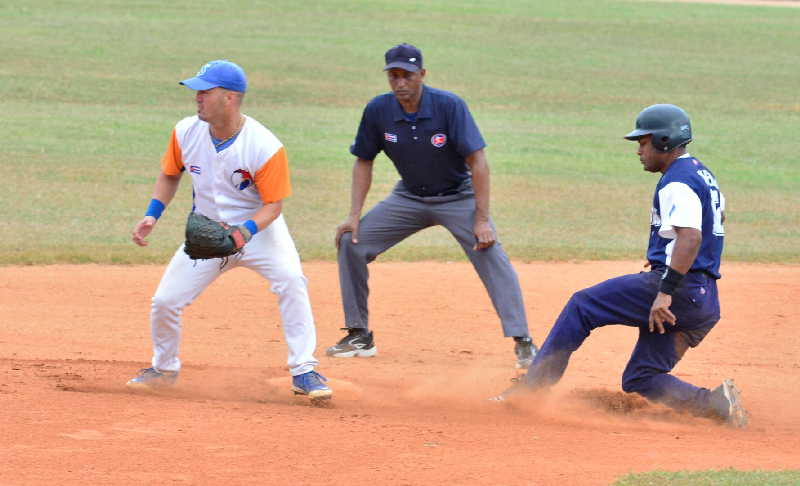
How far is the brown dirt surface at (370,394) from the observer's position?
18.9ft

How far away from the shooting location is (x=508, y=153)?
20188 millimetres

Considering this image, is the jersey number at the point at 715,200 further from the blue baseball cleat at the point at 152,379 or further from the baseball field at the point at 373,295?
the blue baseball cleat at the point at 152,379

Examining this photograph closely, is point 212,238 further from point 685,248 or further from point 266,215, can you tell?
point 685,248

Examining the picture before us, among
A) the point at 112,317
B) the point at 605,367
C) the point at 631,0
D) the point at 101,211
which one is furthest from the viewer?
the point at 631,0

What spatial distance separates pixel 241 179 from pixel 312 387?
125cm

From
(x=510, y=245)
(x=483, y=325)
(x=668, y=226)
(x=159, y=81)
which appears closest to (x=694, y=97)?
(x=159, y=81)

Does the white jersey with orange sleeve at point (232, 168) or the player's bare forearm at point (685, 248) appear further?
the white jersey with orange sleeve at point (232, 168)

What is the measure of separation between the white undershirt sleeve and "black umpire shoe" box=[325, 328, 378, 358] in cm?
284

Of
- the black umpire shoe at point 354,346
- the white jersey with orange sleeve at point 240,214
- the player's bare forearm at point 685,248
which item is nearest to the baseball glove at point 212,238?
the white jersey with orange sleeve at point 240,214

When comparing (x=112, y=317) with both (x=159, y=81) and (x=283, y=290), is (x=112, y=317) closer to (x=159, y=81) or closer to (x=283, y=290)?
(x=283, y=290)

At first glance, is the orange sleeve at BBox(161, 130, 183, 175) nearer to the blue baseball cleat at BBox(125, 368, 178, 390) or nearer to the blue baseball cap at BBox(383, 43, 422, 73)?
the blue baseball cleat at BBox(125, 368, 178, 390)

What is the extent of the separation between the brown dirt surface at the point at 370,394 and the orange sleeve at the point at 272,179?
3.94 ft

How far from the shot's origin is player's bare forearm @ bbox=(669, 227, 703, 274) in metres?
6.46

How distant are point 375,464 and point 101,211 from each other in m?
9.39
